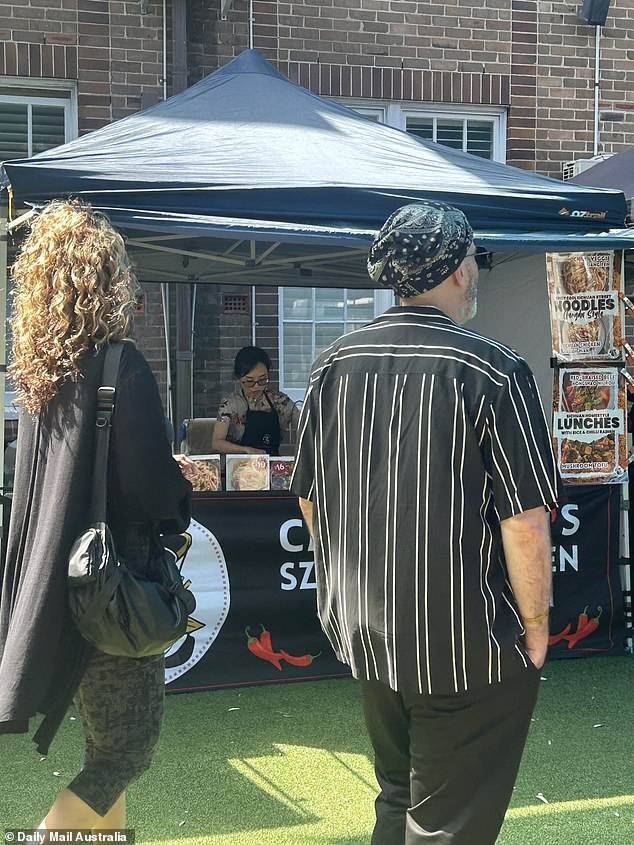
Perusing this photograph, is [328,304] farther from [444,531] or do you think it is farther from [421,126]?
[444,531]

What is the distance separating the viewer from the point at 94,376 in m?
2.36

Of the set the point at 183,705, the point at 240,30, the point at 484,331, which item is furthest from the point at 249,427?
the point at 240,30

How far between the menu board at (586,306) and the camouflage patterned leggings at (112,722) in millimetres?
3796

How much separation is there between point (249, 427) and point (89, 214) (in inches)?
175

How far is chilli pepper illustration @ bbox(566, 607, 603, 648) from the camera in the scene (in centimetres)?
555

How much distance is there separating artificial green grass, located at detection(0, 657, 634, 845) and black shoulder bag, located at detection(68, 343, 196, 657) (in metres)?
1.42

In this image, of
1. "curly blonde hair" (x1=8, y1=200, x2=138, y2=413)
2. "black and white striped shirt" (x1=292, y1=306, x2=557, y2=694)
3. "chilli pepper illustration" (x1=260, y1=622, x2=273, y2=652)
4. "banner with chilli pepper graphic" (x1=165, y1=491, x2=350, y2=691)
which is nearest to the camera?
"black and white striped shirt" (x1=292, y1=306, x2=557, y2=694)

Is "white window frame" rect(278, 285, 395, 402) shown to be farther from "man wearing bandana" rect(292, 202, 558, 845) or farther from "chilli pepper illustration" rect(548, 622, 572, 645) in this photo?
"man wearing bandana" rect(292, 202, 558, 845)

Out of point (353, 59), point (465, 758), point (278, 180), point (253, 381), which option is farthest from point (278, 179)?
point (353, 59)

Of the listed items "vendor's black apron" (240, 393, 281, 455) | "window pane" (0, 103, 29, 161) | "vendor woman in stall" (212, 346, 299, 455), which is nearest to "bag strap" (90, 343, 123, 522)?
"vendor woman in stall" (212, 346, 299, 455)

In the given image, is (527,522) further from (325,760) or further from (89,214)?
(325,760)

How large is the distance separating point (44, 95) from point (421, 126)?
3274 millimetres

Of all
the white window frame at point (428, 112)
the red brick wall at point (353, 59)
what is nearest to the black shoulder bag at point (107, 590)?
the red brick wall at point (353, 59)

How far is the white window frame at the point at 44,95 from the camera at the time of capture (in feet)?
26.2
